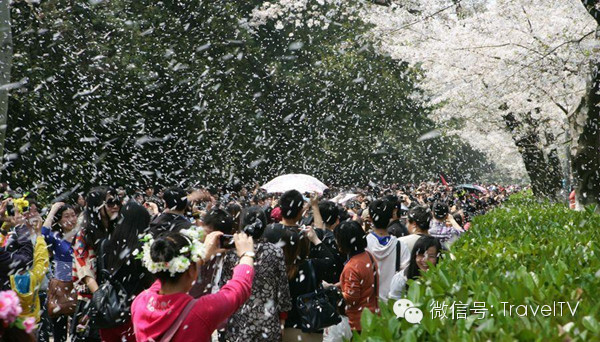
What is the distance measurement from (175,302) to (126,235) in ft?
5.19

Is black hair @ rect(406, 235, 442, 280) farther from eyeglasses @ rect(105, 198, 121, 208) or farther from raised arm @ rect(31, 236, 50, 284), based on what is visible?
raised arm @ rect(31, 236, 50, 284)

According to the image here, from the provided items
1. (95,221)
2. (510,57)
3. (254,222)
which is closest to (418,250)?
(254,222)

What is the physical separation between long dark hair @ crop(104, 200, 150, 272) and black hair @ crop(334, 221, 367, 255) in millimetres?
1509

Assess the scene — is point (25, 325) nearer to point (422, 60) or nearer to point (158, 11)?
point (422, 60)

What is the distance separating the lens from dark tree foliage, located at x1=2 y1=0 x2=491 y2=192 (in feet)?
52.7

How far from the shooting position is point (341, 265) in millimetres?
6195

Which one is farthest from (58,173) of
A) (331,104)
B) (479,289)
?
(331,104)

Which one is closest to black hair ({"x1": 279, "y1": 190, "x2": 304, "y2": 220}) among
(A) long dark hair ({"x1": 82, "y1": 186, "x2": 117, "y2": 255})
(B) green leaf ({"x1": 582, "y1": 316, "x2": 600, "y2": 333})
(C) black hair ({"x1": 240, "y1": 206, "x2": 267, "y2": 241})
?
(C) black hair ({"x1": 240, "y1": 206, "x2": 267, "y2": 241})

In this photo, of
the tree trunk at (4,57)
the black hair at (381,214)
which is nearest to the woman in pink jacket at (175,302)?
the black hair at (381,214)

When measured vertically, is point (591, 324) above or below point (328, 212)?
above

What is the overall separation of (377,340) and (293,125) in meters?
27.3

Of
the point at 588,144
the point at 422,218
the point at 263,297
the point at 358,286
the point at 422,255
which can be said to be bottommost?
the point at 588,144

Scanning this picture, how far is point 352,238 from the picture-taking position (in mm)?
5395

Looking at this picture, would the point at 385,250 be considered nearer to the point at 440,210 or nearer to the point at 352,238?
the point at 352,238
